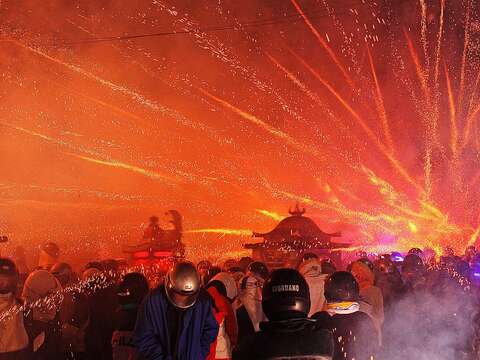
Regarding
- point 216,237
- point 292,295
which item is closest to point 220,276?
point 292,295

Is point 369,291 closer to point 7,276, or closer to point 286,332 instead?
point 7,276

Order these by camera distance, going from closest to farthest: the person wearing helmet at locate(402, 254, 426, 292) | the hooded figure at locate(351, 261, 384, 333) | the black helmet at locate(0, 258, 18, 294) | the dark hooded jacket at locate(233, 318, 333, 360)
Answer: the dark hooded jacket at locate(233, 318, 333, 360), the black helmet at locate(0, 258, 18, 294), the hooded figure at locate(351, 261, 384, 333), the person wearing helmet at locate(402, 254, 426, 292)

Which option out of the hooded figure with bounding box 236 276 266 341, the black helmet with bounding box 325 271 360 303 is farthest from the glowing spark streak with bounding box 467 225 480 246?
the black helmet with bounding box 325 271 360 303

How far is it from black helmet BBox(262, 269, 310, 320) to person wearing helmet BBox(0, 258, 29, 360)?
297cm

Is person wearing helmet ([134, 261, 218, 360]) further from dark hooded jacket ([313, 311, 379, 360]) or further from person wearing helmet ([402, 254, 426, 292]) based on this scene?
person wearing helmet ([402, 254, 426, 292])

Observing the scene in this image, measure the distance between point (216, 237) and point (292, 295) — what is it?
30.1 meters

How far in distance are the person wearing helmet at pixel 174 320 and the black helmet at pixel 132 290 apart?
92 centimetres

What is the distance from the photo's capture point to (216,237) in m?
32.8

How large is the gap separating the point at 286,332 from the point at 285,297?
14 centimetres

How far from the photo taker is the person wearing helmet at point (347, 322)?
3898mm

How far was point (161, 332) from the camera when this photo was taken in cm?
454

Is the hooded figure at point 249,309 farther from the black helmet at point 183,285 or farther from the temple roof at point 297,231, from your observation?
the temple roof at point 297,231

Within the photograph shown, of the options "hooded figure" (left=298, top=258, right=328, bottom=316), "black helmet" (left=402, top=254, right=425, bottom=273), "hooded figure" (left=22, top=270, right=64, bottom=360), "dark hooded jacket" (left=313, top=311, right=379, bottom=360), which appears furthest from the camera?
"black helmet" (left=402, top=254, right=425, bottom=273)

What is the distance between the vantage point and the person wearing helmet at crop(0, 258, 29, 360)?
16.8 ft
